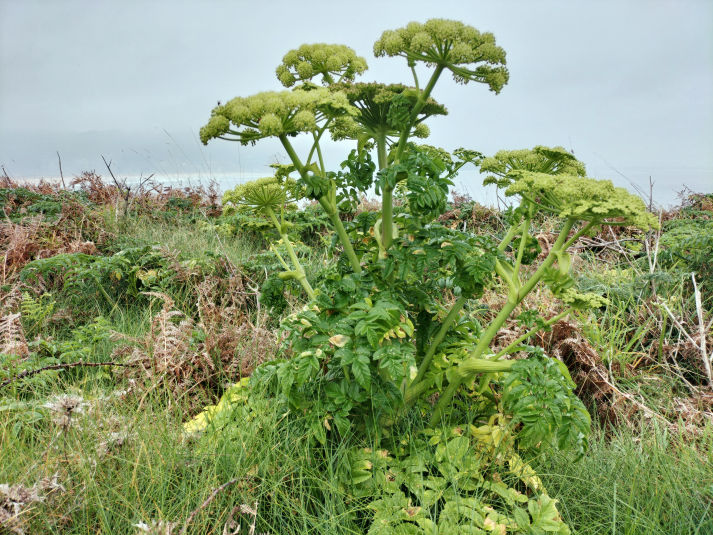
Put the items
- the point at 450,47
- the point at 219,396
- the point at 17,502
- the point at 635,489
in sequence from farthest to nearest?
the point at 219,396
the point at 635,489
the point at 450,47
the point at 17,502

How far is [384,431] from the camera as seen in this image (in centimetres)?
279

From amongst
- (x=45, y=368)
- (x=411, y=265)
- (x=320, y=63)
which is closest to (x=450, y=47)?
(x=320, y=63)

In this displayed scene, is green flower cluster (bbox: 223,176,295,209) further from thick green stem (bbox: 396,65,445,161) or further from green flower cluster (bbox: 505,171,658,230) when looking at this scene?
green flower cluster (bbox: 505,171,658,230)

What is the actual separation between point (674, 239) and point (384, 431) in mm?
3620

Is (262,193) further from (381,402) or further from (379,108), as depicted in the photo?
(381,402)

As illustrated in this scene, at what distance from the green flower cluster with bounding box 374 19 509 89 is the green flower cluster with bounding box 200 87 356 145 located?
390 millimetres

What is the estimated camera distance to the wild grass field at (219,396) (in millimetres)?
2373

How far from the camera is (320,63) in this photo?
2715 mm

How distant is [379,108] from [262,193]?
2.51ft

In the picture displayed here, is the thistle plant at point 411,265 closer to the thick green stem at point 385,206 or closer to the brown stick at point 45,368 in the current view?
the thick green stem at point 385,206

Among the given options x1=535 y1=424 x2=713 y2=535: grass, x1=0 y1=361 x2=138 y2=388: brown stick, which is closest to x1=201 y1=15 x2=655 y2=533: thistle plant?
x1=535 y1=424 x2=713 y2=535: grass

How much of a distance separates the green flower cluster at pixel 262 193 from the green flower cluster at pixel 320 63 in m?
0.54

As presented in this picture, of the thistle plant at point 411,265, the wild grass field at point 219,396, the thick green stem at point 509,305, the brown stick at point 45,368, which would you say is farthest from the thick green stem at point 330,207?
the brown stick at point 45,368

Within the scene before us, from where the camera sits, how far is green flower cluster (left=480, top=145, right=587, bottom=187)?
105 inches
